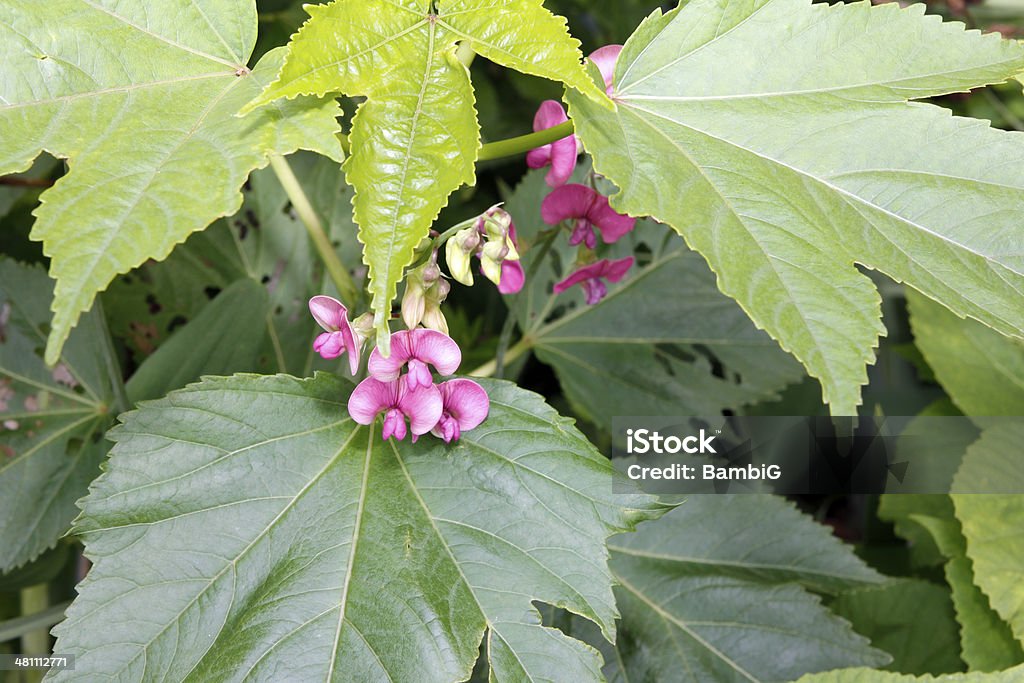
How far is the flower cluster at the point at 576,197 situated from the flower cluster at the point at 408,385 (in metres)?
0.19

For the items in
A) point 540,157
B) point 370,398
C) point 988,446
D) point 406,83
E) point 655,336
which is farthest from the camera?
point 655,336

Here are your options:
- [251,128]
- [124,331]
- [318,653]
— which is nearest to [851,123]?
[251,128]

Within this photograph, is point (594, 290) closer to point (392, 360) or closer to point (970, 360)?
point (392, 360)

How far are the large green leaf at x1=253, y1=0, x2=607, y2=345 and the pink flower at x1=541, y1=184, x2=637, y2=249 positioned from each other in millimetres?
209

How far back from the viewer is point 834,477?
1.12 meters

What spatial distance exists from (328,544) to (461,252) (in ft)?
0.81

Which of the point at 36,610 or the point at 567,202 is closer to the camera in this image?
the point at 567,202

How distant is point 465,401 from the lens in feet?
2.23

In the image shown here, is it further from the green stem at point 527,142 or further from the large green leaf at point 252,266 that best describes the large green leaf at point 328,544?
the large green leaf at point 252,266

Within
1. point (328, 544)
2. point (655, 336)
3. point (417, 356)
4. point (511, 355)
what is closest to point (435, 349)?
point (417, 356)

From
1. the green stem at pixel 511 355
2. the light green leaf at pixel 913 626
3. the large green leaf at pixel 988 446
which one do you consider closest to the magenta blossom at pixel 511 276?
the green stem at pixel 511 355

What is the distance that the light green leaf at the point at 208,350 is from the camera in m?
0.91

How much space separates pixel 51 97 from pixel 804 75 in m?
0.57

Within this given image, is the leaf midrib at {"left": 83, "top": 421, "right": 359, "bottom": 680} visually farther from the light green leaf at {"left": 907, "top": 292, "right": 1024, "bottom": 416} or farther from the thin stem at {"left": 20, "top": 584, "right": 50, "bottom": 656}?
the light green leaf at {"left": 907, "top": 292, "right": 1024, "bottom": 416}
